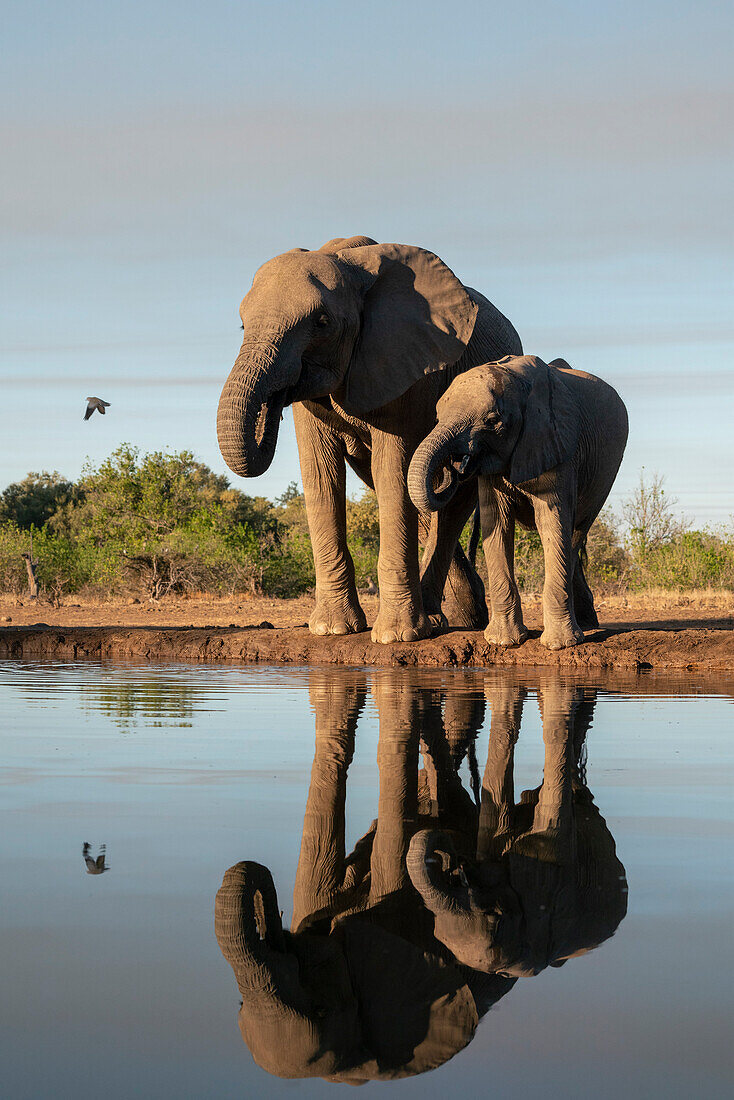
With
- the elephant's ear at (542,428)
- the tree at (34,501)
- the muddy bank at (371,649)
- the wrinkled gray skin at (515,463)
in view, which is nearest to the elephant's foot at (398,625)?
the muddy bank at (371,649)

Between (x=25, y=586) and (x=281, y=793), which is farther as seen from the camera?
(x=25, y=586)

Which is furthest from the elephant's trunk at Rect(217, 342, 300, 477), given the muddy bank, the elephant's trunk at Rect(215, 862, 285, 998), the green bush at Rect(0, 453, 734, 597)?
the green bush at Rect(0, 453, 734, 597)

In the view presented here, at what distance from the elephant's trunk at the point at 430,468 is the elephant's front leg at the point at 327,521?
1876 mm

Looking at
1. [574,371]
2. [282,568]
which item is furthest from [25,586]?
[574,371]

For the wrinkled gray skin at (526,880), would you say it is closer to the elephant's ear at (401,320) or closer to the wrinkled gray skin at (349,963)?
the wrinkled gray skin at (349,963)

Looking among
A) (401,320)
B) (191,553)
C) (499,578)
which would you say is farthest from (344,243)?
(191,553)

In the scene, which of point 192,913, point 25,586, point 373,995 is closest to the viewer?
point 373,995

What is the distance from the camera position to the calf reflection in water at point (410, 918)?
2.07 metres

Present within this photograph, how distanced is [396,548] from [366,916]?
7.85 m

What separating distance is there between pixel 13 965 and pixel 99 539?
26.6 metres

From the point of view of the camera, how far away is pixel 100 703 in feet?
22.7

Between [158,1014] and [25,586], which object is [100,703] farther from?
[25,586]

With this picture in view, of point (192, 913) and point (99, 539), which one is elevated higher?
point (99, 539)

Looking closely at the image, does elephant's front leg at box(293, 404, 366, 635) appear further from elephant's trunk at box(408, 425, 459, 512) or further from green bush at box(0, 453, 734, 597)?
green bush at box(0, 453, 734, 597)
